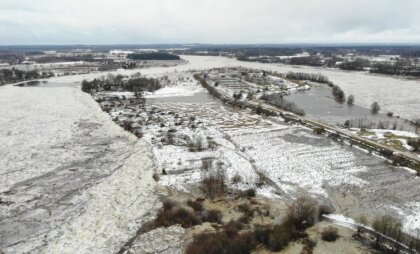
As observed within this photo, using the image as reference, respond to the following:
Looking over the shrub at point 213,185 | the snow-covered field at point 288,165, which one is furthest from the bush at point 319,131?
the shrub at point 213,185

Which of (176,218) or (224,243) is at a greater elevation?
(224,243)

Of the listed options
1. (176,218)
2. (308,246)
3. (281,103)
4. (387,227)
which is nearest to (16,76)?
(281,103)

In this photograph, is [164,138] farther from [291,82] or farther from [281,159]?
[291,82]

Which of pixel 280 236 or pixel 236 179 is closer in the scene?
pixel 280 236

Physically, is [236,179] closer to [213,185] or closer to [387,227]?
[213,185]

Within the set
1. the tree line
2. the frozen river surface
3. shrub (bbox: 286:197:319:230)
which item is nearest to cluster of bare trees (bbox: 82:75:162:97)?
the frozen river surface

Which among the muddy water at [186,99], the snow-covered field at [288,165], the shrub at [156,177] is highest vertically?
the shrub at [156,177]

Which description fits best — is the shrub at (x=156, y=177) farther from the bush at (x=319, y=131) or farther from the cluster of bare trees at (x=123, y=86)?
the cluster of bare trees at (x=123, y=86)

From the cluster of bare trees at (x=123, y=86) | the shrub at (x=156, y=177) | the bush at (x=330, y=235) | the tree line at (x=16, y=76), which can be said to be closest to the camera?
the bush at (x=330, y=235)
